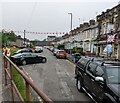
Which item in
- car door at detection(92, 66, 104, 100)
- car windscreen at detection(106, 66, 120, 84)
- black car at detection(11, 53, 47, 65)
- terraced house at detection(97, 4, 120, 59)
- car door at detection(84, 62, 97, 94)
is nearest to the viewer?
car windscreen at detection(106, 66, 120, 84)

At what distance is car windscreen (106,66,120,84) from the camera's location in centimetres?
689

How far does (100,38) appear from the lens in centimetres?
3400

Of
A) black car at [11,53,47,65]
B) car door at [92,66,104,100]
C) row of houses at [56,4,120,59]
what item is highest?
row of houses at [56,4,120,59]

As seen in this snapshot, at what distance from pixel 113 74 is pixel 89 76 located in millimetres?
1471

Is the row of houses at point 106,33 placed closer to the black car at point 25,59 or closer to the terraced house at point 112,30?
the terraced house at point 112,30

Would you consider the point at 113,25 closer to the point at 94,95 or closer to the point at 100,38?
the point at 100,38

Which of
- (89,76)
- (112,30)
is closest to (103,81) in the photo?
(89,76)

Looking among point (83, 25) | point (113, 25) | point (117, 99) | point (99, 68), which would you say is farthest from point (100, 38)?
point (117, 99)

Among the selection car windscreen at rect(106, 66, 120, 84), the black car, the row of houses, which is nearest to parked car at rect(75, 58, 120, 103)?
car windscreen at rect(106, 66, 120, 84)

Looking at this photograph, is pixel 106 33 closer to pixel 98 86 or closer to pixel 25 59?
pixel 25 59

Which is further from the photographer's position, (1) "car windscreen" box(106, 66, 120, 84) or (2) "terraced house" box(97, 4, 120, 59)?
(2) "terraced house" box(97, 4, 120, 59)

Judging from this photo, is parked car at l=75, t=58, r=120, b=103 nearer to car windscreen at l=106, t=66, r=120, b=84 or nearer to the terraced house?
car windscreen at l=106, t=66, r=120, b=84

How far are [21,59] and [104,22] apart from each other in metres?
13.9

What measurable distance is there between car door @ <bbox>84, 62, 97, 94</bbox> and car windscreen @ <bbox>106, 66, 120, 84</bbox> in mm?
842
